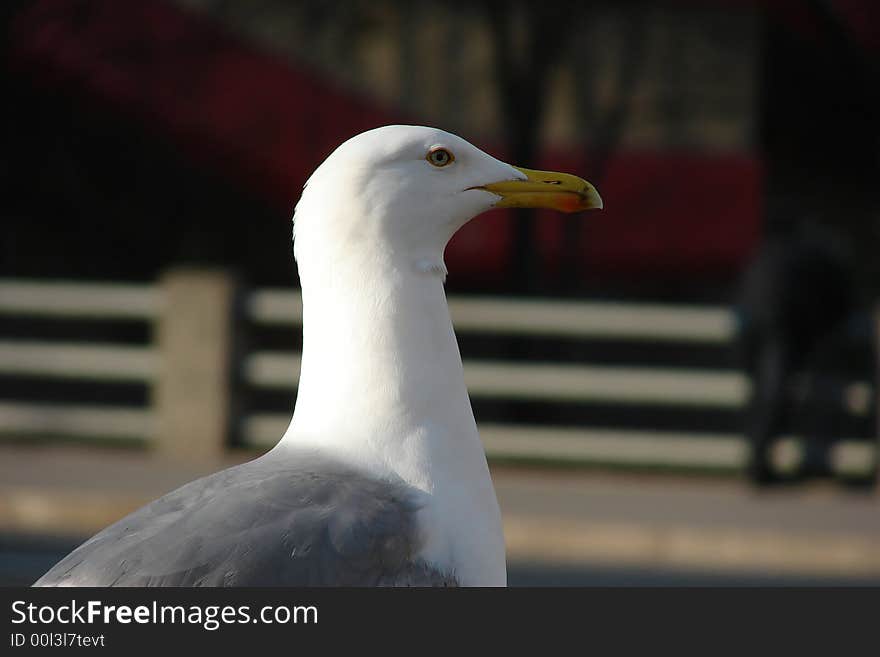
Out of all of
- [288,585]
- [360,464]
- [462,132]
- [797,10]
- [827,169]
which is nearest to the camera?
[288,585]

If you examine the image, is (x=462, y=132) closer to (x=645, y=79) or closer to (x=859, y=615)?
(x=645, y=79)

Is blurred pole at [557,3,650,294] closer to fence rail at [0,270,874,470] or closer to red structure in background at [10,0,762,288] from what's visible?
red structure in background at [10,0,762,288]

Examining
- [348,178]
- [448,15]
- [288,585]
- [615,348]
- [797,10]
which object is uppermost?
[448,15]

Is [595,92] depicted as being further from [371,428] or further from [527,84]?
[371,428]

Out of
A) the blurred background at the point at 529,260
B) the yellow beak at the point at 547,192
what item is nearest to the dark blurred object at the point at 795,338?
the blurred background at the point at 529,260

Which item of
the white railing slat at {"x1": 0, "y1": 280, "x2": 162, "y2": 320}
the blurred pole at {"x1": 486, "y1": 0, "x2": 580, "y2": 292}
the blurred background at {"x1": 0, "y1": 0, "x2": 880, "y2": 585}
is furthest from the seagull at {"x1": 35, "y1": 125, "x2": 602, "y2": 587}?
the blurred pole at {"x1": 486, "y1": 0, "x2": 580, "y2": 292}

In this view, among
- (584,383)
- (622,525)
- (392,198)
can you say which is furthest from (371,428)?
(584,383)

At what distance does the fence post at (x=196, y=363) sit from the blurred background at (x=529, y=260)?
0.08 ft

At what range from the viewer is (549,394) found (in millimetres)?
11727

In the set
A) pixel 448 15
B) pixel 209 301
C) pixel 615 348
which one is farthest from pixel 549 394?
pixel 448 15

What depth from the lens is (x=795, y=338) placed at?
1102 centimetres

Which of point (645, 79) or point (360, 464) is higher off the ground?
point (645, 79)

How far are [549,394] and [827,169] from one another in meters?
7.29

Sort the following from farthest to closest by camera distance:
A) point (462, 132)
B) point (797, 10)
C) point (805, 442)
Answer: point (462, 132), point (797, 10), point (805, 442)
